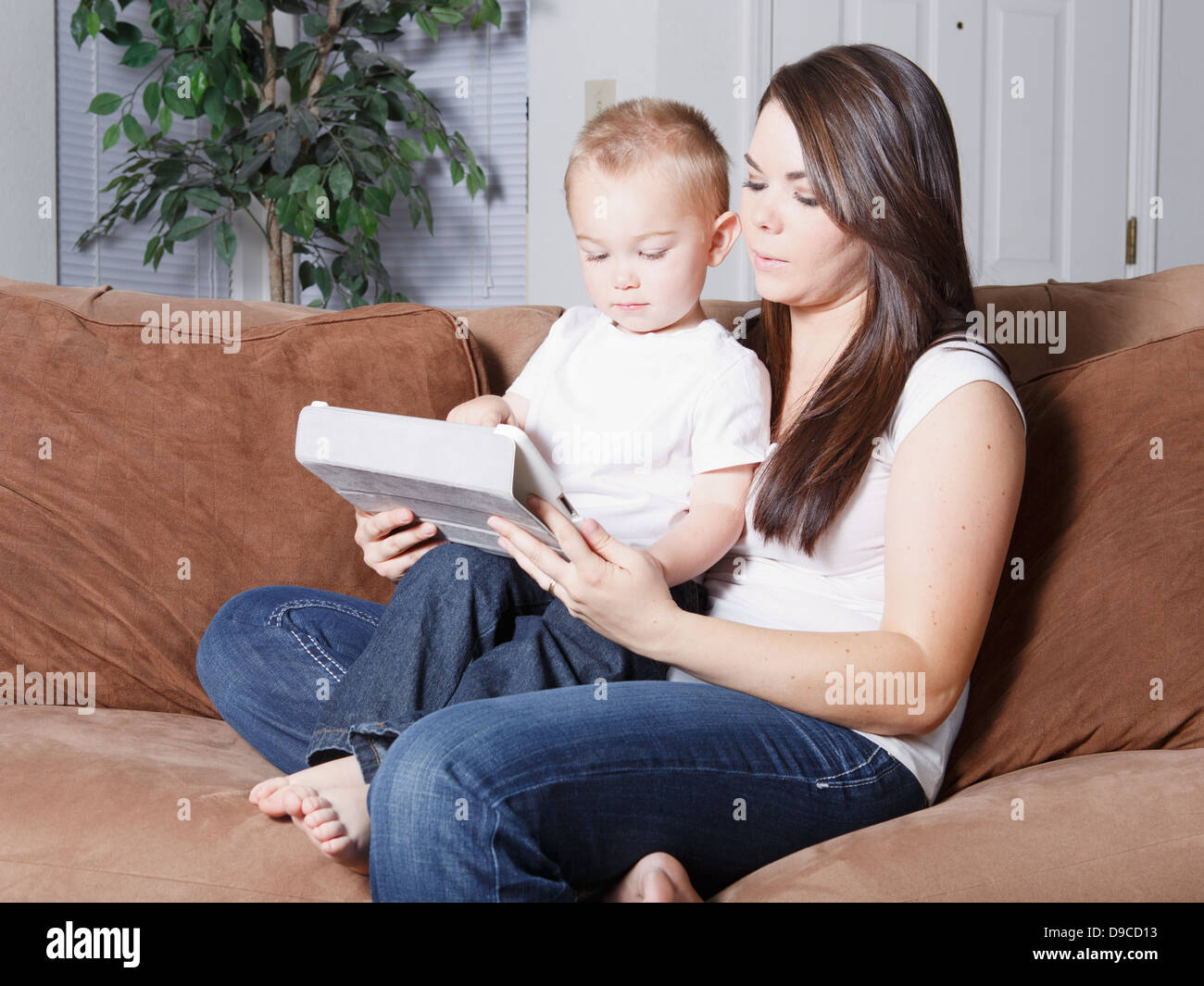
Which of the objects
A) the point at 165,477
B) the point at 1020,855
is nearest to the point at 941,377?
the point at 1020,855

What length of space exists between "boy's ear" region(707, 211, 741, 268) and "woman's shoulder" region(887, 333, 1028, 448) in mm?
272

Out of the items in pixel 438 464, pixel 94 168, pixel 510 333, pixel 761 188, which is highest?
pixel 94 168

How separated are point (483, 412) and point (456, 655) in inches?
11.7

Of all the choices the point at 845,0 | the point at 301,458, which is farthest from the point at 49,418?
the point at 845,0

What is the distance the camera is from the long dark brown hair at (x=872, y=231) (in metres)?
1.06

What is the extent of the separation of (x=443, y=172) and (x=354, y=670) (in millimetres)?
2555

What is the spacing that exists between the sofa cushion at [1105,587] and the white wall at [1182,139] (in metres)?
2.21

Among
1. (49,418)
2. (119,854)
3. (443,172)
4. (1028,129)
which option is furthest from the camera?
(443,172)

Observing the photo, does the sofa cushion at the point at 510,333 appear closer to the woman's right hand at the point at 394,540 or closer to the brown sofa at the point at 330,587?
the brown sofa at the point at 330,587

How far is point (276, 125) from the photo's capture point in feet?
8.98

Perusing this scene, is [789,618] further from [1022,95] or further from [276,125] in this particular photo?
[1022,95]

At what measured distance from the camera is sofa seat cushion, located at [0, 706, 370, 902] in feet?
3.12
